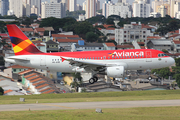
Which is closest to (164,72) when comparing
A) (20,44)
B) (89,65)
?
(89,65)

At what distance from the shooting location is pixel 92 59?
46469 millimetres

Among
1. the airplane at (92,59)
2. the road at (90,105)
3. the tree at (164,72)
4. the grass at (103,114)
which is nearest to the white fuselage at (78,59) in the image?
the airplane at (92,59)

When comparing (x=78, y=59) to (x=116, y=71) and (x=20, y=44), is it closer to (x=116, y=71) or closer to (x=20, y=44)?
(x=116, y=71)

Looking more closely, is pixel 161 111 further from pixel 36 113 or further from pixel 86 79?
pixel 86 79

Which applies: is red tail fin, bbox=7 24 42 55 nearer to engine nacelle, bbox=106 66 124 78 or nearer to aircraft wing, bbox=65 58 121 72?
aircraft wing, bbox=65 58 121 72

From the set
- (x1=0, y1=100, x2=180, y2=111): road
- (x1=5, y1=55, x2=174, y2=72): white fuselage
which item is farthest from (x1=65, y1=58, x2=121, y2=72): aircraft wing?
(x1=0, y1=100, x2=180, y2=111): road

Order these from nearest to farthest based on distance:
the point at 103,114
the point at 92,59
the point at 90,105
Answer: the point at 103,114 → the point at 90,105 → the point at 92,59

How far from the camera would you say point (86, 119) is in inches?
1047

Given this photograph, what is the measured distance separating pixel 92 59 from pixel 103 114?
18.8m

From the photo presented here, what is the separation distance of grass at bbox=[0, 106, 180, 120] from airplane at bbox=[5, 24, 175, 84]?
51.5 feet

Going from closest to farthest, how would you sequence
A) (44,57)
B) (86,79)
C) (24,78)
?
(44,57) < (24,78) < (86,79)

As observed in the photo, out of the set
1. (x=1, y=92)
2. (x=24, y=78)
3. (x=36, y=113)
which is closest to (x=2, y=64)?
(x=24, y=78)

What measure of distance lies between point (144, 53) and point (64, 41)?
5656 inches

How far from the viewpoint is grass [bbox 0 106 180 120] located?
27.0 m
